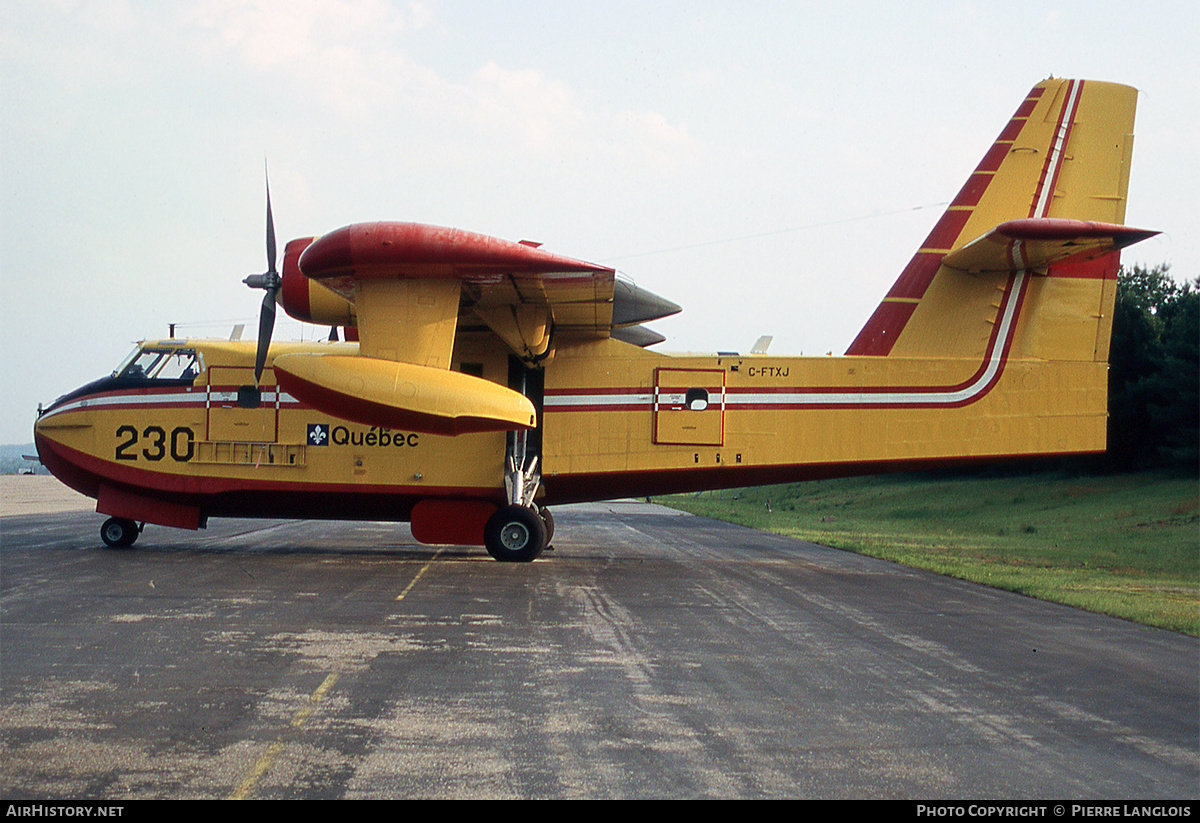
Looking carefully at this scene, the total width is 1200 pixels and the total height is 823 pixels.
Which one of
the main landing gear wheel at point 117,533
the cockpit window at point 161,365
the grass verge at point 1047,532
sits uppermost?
the cockpit window at point 161,365

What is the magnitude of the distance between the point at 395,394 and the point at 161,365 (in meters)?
6.95

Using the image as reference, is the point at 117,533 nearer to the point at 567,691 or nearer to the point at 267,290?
the point at 267,290

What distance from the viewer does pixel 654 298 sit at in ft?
51.1

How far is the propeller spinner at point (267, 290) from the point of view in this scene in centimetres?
1559

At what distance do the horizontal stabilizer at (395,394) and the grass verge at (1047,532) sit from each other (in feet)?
28.8

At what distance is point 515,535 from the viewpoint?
51.4 ft

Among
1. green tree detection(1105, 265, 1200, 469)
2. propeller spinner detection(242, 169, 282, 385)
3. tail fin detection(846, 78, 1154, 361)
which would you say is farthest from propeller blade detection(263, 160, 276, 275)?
green tree detection(1105, 265, 1200, 469)

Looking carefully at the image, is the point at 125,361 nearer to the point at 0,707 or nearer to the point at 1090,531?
the point at 0,707

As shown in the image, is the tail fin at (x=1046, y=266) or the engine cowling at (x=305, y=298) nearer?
the engine cowling at (x=305, y=298)

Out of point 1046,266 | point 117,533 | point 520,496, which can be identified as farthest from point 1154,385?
point 117,533

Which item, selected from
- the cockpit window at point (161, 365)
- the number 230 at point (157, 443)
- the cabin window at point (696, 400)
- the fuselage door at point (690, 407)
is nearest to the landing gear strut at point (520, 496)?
the fuselage door at point (690, 407)

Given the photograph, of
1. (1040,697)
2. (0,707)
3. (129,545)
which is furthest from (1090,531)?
(0,707)

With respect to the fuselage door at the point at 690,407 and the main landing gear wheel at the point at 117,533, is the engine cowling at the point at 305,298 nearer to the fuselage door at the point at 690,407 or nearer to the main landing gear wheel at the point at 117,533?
the main landing gear wheel at the point at 117,533

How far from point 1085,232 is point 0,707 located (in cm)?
1447
